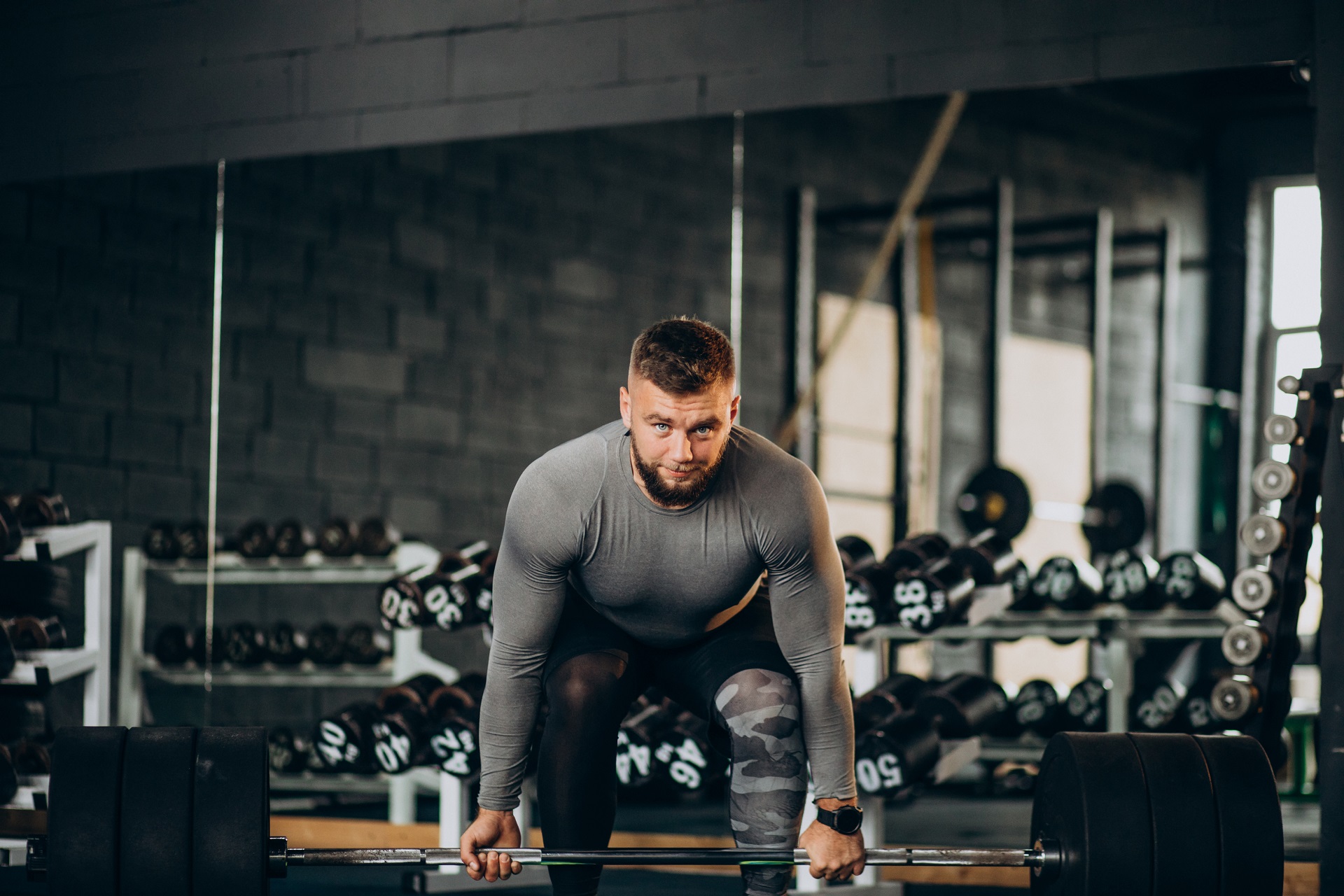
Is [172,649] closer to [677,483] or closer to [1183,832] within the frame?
[677,483]

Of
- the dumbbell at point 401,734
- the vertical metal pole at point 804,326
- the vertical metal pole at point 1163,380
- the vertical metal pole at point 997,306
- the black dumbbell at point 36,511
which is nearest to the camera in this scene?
the dumbbell at point 401,734

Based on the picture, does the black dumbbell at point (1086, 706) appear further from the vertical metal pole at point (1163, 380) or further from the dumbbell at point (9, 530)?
the vertical metal pole at point (1163, 380)

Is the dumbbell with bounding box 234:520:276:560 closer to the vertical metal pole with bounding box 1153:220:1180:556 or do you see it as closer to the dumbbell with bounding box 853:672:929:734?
the dumbbell with bounding box 853:672:929:734

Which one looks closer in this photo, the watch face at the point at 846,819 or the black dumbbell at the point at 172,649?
the watch face at the point at 846,819

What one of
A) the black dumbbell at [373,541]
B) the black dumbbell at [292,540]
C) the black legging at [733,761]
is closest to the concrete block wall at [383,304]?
the black dumbbell at [292,540]

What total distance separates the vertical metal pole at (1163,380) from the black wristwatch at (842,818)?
18.9ft

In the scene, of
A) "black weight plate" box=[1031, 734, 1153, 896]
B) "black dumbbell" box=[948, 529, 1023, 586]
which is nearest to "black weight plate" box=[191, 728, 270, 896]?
"black weight plate" box=[1031, 734, 1153, 896]

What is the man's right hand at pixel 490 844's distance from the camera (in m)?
2.05

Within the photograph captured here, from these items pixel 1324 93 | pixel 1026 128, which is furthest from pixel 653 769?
pixel 1026 128

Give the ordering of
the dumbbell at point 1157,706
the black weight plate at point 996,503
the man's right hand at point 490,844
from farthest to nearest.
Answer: the black weight plate at point 996,503
the dumbbell at point 1157,706
the man's right hand at point 490,844

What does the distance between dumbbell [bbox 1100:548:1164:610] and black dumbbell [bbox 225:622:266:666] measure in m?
2.58

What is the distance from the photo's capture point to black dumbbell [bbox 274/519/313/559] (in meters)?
4.91

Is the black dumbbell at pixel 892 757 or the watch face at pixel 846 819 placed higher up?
the watch face at pixel 846 819

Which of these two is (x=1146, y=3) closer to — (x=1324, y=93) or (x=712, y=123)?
(x=1324, y=93)
